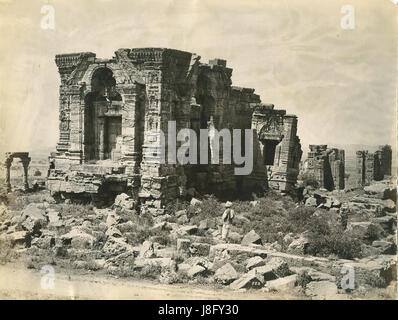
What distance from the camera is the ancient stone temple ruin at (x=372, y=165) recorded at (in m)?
28.3

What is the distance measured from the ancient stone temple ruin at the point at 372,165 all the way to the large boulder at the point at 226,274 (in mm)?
17974

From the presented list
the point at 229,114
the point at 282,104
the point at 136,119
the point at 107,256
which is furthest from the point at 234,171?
the point at 282,104

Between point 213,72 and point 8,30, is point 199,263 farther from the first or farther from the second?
point 213,72

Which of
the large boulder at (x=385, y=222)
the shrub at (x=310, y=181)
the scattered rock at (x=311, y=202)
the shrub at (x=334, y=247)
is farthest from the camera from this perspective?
the shrub at (x=310, y=181)

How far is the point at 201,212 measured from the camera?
17484 millimetres

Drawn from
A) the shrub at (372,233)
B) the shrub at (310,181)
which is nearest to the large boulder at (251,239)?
the shrub at (372,233)

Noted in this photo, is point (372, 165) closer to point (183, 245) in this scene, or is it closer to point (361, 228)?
point (361, 228)

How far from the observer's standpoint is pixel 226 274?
A: 38.5ft

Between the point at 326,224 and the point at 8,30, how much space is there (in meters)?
11.9

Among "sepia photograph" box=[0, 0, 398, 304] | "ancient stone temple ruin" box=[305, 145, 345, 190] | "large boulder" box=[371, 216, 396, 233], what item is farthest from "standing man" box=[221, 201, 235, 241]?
"ancient stone temple ruin" box=[305, 145, 345, 190]

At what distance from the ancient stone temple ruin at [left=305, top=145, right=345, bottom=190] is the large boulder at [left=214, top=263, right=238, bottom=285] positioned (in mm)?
15907

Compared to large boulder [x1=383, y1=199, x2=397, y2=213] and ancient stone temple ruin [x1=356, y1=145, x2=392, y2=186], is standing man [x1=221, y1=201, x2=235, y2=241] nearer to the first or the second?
large boulder [x1=383, y1=199, x2=397, y2=213]

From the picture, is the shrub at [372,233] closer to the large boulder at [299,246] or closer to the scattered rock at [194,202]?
the large boulder at [299,246]

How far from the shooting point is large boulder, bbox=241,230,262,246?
14320 mm
